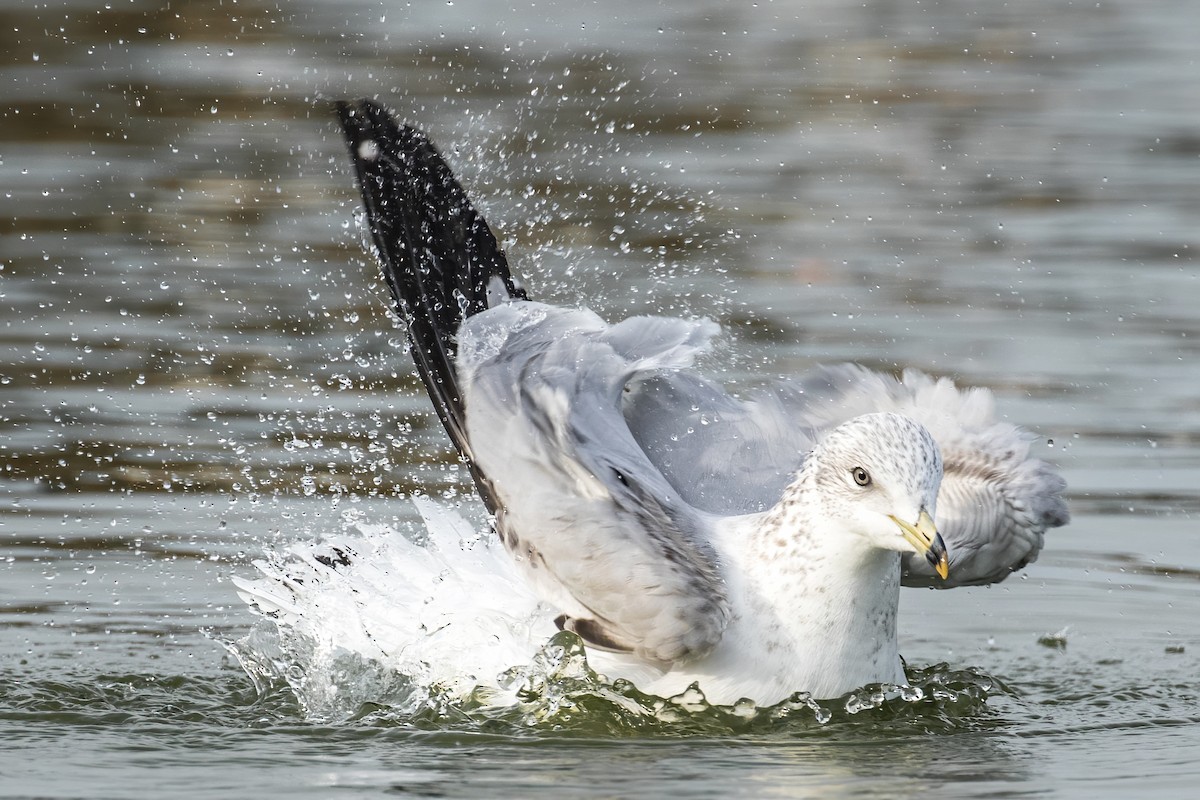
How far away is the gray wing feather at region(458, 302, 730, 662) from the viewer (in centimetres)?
547

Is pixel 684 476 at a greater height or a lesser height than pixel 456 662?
greater

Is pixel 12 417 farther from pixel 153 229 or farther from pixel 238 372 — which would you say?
pixel 153 229

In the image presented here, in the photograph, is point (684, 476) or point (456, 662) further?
point (684, 476)

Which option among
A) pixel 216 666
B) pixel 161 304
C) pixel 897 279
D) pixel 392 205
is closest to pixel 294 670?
pixel 216 666

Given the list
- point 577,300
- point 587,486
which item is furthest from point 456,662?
point 577,300

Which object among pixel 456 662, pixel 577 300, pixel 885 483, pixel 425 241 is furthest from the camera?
pixel 577 300

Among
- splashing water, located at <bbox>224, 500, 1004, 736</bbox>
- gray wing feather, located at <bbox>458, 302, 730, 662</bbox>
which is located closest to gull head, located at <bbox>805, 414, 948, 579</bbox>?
gray wing feather, located at <bbox>458, 302, 730, 662</bbox>

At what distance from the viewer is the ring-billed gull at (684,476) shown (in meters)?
5.48

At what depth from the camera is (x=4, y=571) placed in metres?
7.14

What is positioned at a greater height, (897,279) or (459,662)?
(897,279)

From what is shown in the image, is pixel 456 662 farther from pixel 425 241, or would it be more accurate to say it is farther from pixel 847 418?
pixel 847 418

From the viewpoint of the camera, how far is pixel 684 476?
6.24 meters

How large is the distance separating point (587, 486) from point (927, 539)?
92 centimetres

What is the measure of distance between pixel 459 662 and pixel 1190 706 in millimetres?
2040
